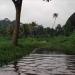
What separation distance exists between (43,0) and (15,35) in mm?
4549

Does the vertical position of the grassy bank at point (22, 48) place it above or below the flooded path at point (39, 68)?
above

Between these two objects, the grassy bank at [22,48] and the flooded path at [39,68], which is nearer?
the flooded path at [39,68]

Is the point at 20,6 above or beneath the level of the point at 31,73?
above

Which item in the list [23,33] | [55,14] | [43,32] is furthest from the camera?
[55,14]

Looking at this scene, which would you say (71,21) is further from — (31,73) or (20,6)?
(31,73)

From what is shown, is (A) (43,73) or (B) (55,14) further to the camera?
(B) (55,14)

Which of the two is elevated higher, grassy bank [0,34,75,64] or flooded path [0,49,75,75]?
grassy bank [0,34,75,64]

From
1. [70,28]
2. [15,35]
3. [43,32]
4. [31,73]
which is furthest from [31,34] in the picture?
[31,73]

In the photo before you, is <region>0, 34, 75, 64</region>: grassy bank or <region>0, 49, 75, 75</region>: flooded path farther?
<region>0, 34, 75, 64</region>: grassy bank

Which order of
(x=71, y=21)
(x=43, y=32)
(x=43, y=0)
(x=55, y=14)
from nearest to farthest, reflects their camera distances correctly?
(x=43, y=0) → (x=71, y=21) → (x=43, y=32) → (x=55, y=14)

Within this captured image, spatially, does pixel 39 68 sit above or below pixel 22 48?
below

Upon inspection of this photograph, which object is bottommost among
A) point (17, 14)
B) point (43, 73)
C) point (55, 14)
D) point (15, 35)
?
point (43, 73)

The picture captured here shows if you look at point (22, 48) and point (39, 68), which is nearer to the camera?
point (39, 68)

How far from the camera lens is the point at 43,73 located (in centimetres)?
1414
